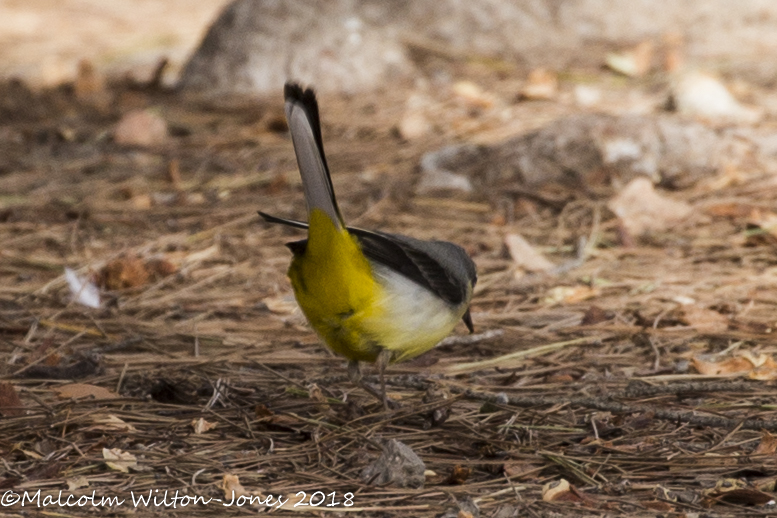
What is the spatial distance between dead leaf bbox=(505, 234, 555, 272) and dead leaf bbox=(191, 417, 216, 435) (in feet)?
6.58

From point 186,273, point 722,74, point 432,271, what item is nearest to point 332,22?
point 722,74

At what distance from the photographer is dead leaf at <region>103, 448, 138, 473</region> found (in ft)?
8.45

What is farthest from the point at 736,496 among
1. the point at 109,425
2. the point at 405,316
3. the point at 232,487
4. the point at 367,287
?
the point at 109,425

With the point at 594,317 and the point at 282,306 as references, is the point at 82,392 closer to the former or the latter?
the point at 282,306

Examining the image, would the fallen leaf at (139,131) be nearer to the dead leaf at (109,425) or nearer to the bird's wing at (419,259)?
the bird's wing at (419,259)

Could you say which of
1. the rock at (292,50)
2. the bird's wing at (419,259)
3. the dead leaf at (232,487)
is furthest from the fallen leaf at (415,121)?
the dead leaf at (232,487)

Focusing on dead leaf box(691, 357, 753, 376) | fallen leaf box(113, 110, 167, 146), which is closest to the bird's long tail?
dead leaf box(691, 357, 753, 376)

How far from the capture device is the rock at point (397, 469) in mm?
2527

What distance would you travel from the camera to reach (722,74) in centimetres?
735

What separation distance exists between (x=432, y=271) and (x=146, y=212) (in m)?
2.63

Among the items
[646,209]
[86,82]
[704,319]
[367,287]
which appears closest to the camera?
[367,287]

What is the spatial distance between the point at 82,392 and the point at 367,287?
99cm

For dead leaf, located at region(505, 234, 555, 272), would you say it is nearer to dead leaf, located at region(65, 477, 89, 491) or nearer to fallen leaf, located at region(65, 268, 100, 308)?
fallen leaf, located at region(65, 268, 100, 308)

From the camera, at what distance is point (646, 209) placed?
4980 mm
